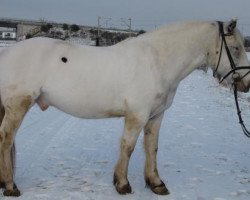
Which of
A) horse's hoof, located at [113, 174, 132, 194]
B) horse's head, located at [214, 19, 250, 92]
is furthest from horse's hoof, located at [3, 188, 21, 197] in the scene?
horse's head, located at [214, 19, 250, 92]

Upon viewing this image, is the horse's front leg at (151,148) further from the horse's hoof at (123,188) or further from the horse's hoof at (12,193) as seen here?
the horse's hoof at (12,193)

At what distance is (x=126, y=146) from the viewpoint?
5.19 m

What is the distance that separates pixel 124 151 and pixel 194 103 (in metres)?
8.81

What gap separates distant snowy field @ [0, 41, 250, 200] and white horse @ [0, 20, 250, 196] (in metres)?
0.39

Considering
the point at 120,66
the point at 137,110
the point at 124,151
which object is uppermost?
the point at 120,66

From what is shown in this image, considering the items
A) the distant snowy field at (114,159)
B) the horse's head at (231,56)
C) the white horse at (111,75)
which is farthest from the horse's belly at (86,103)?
the horse's head at (231,56)

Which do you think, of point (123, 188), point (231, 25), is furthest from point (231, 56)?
point (123, 188)

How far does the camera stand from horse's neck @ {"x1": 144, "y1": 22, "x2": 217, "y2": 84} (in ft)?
17.3

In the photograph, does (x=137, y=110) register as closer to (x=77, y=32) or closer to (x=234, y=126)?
(x=234, y=126)

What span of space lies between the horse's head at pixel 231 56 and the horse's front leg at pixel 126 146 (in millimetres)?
1222

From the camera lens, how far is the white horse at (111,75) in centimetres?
503

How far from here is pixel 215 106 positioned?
13.2 m

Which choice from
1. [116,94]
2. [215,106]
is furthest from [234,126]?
[116,94]

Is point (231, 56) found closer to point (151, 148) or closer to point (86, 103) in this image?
point (151, 148)
